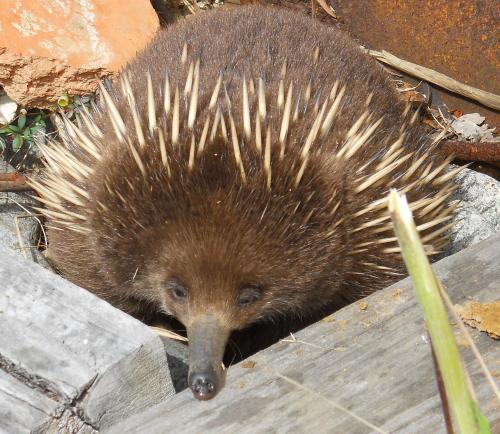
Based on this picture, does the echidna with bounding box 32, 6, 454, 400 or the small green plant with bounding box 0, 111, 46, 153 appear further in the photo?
the small green plant with bounding box 0, 111, 46, 153

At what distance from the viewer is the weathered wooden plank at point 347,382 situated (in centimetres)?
172

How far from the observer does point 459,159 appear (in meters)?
3.83

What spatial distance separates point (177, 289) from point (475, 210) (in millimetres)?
1659

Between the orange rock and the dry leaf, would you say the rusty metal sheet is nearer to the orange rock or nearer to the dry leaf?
the orange rock

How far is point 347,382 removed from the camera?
1.82 meters

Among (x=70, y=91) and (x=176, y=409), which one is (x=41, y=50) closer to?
(x=70, y=91)

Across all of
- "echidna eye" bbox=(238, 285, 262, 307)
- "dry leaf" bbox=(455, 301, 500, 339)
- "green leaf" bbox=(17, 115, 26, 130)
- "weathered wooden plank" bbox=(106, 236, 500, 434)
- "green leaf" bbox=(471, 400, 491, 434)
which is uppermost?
"green leaf" bbox=(471, 400, 491, 434)

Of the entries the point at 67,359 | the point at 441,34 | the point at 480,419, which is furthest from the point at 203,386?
the point at 441,34

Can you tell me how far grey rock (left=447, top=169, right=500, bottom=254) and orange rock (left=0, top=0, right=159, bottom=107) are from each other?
56.9 inches

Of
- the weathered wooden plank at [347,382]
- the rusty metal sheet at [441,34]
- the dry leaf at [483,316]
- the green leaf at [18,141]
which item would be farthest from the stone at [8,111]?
the dry leaf at [483,316]

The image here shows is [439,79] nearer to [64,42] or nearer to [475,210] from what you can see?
[475,210]

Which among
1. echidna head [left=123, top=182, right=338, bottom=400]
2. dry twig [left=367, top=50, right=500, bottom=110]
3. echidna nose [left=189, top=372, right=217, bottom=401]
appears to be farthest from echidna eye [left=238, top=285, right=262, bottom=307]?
dry twig [left=367, top=50, right=500, bottom=110]

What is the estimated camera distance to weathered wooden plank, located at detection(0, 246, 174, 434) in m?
1.75

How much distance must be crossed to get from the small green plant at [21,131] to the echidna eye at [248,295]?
1.41 m
